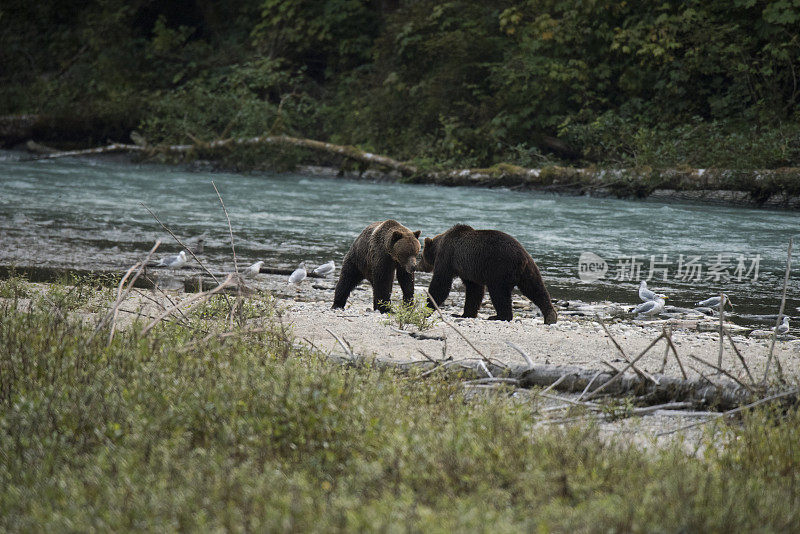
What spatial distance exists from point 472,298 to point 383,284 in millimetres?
841

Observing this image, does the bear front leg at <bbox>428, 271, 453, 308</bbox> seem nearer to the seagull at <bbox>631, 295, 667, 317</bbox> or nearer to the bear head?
the bear head

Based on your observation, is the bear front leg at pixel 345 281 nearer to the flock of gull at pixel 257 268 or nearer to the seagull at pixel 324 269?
the flock of gull at pixel 257 268

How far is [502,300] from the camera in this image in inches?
257

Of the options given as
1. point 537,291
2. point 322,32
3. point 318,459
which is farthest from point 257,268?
point 322,32

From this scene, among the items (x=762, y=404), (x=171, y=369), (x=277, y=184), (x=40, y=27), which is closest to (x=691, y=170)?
(x=277, y=184)

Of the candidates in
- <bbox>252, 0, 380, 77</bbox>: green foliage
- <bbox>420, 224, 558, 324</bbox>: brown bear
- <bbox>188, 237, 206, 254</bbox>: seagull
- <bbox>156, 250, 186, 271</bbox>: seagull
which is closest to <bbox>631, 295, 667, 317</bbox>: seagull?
<bbox>420, 224, 558, 324</bbox>: brown bear

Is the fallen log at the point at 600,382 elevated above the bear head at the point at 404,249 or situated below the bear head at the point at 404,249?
below

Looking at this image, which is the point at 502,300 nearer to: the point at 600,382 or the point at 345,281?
the point at 345,281

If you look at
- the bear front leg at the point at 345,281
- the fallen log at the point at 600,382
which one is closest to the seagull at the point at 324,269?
the bear front leg at the point at 345,281

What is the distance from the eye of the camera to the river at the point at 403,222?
880 centimetres

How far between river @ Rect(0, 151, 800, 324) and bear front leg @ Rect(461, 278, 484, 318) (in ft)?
4.51

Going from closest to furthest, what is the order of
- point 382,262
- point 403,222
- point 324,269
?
1. point 382,262
2. point 324,269
3. point 403,222

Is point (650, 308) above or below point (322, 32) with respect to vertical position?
below

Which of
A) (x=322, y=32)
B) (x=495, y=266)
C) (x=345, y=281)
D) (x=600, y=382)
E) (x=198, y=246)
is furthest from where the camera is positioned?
(x=322, y=32)
